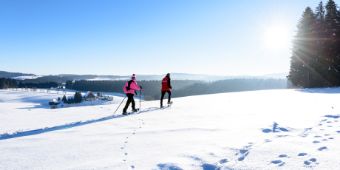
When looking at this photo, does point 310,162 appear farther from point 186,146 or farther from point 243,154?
point 186,146

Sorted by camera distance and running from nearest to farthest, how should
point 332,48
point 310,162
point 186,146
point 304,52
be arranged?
1. point 310,162
2. point 186,146
3. point 332,48
4. point 304,52

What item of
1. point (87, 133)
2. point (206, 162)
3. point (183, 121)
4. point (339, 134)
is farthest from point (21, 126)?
point (339, 134)

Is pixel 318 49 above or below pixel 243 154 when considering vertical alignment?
above

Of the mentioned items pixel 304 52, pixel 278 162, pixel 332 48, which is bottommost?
pixel 278 162

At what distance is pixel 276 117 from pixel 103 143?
700cm

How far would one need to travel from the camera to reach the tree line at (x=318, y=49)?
134 ft

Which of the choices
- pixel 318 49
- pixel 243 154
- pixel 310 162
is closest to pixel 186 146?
pixel 243 154

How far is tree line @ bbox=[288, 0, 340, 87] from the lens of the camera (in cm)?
4078

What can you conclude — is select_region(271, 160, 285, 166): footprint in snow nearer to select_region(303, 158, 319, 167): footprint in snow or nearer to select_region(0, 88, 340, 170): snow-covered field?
select_region(0, 88, 340, 170): snow-covered field

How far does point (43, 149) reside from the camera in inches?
312

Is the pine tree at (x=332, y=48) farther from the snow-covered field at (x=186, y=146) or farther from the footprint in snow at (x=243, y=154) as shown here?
the footprint in snow at (x=243, y=154)

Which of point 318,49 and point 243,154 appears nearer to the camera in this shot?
point 243,154

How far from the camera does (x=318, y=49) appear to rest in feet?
136

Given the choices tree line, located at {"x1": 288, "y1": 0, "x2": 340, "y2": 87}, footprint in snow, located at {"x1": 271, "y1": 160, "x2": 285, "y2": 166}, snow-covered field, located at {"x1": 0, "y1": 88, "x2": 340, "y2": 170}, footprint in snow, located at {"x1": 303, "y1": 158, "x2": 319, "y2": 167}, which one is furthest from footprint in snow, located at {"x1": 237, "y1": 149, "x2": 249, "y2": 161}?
tree line, located at {"x1": 288, "y1": 0, "x2": 340, "y2": 87}
